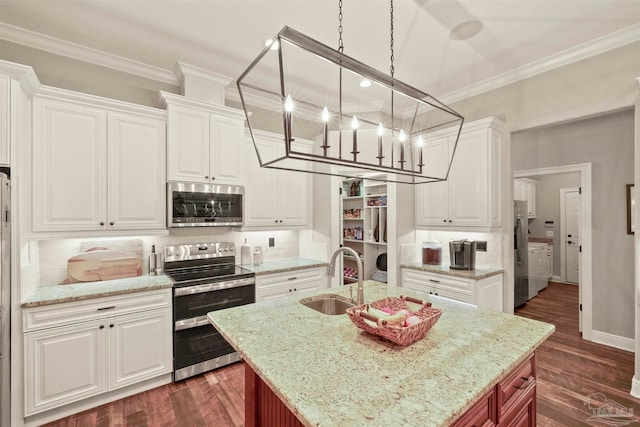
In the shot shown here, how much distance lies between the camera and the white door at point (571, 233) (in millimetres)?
5980

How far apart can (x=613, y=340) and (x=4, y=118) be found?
6001mm

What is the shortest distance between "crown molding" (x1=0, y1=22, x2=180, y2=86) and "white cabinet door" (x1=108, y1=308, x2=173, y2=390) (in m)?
2.31

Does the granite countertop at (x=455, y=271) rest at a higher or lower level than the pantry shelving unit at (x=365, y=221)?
lower

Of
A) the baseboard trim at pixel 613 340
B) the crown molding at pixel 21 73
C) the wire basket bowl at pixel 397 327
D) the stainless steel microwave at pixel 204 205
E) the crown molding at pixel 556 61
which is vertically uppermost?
the crown molding at pixel 556 61

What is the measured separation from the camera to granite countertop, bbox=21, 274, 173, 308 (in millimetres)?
2094

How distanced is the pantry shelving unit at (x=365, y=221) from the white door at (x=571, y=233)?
3.95m

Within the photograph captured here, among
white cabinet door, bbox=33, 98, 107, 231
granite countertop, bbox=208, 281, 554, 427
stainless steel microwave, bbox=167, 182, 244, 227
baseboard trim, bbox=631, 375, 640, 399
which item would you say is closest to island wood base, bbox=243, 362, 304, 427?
granite countertop, bbox=208, 281, 554, 427

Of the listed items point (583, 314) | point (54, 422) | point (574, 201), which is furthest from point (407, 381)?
point (574, 201)

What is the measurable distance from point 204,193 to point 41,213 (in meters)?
1.23

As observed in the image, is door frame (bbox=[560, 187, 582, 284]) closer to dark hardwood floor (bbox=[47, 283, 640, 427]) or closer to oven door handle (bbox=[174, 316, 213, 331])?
dark hardwood floor (bbox=[47, 283, 640, 427])

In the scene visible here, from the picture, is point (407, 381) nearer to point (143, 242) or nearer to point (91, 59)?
point (143, 242)

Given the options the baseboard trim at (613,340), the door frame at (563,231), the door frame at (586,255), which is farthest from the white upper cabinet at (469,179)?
the door frame at (563,231)

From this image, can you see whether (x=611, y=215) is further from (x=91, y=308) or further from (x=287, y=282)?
(x=91, y=308)

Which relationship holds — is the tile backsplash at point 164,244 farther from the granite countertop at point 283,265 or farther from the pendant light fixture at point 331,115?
the pendant light fixture at point 331,115
